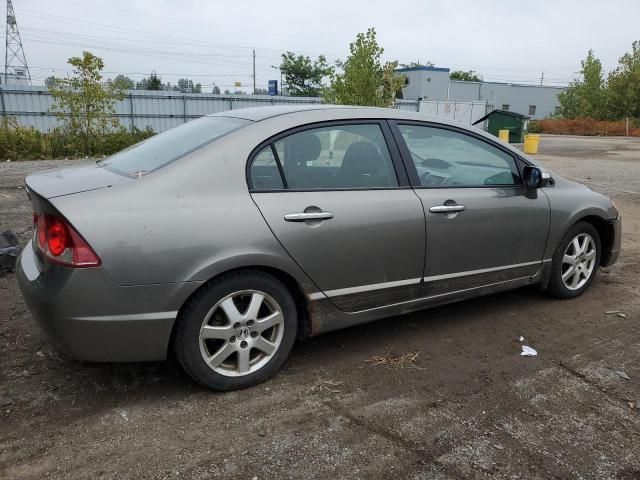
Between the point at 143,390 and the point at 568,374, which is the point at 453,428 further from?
the point at 143,390

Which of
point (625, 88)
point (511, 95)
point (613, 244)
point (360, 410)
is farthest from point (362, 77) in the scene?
point (511, 95)

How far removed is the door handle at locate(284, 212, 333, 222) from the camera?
309cm

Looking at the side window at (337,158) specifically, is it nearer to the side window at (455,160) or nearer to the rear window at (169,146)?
the side window at (455,160)

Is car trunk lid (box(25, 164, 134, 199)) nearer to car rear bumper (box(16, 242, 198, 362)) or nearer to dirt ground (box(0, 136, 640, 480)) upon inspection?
car rear bumper (box(16, 242, 198, 362))

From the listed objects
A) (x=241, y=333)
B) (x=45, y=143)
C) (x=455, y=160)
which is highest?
(x=455, y=160)

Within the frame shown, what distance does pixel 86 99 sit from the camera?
16719 millimetres

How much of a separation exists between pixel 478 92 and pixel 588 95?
11232 millimetres

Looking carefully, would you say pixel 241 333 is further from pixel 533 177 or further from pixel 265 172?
pixel 533 177

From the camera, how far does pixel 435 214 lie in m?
3.63

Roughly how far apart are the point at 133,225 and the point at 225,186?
0.54m

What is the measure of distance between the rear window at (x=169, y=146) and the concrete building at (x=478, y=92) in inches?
1662

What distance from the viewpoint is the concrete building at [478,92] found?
168ft

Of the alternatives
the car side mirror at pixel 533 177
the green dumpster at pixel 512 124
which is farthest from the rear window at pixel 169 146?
the green dumpster at pixel 512 124

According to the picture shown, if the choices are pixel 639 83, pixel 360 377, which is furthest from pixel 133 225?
pixel 639 83
